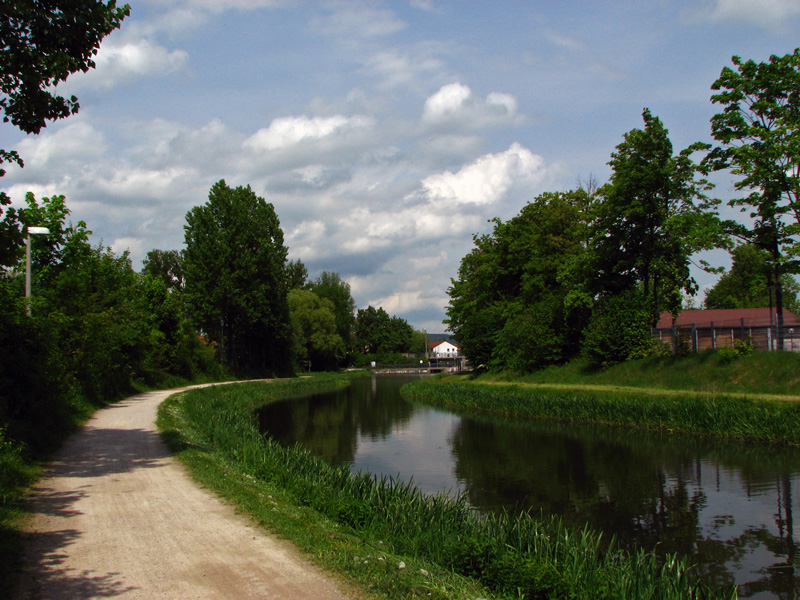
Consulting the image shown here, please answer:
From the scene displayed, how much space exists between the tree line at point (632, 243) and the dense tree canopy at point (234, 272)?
1682 cm

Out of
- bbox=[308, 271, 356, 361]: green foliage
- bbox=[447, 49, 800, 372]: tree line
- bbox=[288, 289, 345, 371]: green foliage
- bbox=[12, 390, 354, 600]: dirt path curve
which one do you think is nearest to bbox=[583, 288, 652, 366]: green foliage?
bbox=[447, 49, 800, 372]: tree line

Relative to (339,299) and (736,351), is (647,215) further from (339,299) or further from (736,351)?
(339,299)

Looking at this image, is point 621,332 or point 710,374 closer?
point 710,374

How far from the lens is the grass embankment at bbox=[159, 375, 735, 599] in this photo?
654 cm

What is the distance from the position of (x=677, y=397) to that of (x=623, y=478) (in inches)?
424

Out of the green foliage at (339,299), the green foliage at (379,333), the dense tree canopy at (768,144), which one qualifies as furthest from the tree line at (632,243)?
the green foliage at (379,333)

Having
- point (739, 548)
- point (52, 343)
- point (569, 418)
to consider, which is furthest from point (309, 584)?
point (569, 418)

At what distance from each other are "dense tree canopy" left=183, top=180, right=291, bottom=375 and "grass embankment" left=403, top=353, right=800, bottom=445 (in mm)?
20428

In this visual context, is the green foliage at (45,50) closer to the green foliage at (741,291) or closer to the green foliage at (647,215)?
the green foliage at (647,215)

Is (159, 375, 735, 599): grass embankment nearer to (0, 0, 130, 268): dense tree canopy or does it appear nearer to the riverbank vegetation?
(0, 0, 130, 268): dense tree canopy

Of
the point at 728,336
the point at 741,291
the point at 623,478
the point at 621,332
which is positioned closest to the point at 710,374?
the point at 728,336

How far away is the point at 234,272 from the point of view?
5022cm

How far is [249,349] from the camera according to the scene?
56969mm

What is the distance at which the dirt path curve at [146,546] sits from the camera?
19.2 ft
